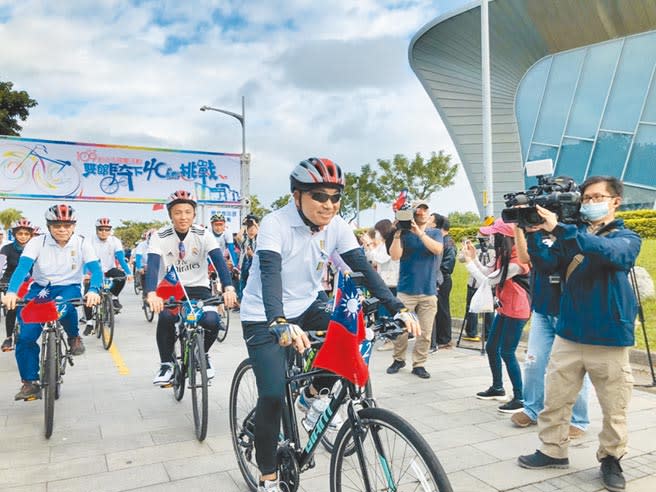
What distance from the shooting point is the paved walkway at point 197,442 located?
3.69 m

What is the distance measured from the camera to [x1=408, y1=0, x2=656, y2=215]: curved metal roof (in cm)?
2453

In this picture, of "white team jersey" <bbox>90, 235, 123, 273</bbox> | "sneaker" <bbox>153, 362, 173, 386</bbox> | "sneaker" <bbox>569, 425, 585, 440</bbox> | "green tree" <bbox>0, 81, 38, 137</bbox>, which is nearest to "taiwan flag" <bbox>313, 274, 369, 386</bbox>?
"sneaker" <bbox>569, 425, 585, 440</bbox>

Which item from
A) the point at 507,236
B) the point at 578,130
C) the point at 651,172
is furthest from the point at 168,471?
the point at 578,130

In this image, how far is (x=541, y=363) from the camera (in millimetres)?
4492

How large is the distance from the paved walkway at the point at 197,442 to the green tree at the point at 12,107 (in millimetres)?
26928

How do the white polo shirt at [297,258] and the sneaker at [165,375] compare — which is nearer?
the white polo shirt at [297,258]

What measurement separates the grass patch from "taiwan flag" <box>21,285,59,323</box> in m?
6.69

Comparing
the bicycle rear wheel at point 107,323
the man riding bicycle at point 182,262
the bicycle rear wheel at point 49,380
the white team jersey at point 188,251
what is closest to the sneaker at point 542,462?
the man riding bicycle at point 182,262

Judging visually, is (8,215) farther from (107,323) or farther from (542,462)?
(542,462)

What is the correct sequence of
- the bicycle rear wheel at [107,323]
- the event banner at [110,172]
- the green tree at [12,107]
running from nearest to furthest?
1. the bicycle rear wheel at [107,323]
2. the event banner at [110,172]
3. the green tree at [12,107]

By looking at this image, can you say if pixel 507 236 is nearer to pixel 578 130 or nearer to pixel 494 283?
pixel 494 283

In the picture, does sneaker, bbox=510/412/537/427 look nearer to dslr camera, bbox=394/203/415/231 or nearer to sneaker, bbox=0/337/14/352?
dslr camera, bbox=394/203/415/231

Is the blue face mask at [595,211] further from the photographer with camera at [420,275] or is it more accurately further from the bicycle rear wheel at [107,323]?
the bicycle rear wheel at [107,323]

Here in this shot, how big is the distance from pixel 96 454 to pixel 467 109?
28.9 metres
